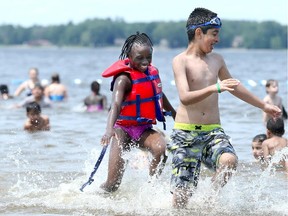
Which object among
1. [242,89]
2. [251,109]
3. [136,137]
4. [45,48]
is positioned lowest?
[45,48]

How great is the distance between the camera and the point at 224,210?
25.8 ft

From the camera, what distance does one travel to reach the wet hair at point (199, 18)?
7336mm

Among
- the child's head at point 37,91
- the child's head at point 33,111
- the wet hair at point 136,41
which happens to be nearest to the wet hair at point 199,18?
the wet hair at point 136,41

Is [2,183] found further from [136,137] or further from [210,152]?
[210,152]

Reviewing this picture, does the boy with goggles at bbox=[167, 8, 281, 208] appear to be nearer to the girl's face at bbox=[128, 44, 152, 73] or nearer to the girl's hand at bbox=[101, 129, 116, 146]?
the girl's hand at bbox=[101, 129, 116, 146]

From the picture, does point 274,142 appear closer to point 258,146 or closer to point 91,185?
point 258,146

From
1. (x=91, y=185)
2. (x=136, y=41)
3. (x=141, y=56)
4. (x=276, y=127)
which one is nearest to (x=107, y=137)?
(x=141, y=56)

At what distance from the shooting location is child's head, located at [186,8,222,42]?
7324 millimetres

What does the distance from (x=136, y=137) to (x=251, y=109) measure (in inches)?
485

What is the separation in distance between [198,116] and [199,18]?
2.75 feet

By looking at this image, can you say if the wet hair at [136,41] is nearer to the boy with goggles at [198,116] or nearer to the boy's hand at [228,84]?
the boy with goggles at [198,116]

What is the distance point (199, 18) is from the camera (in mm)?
7371

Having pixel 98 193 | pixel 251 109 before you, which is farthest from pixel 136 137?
pixel 251 109

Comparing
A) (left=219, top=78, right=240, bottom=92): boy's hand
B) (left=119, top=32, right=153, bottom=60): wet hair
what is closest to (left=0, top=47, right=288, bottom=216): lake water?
(left=119, top=32, right=153, bottom=60): wet hair
